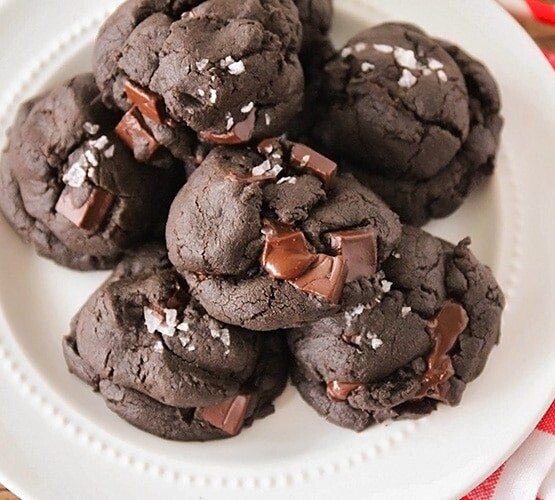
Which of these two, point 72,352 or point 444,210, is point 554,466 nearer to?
point 444,210

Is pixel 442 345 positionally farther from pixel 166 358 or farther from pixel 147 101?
pixel 147 101

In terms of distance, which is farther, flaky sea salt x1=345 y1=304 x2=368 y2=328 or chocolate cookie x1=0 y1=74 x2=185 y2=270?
chocolate cookie x1=0 y1=74 x2=185 y2=270

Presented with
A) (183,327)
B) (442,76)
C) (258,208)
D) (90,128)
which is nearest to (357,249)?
(258,208)

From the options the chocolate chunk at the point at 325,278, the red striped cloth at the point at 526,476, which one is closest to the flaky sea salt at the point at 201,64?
the chocolate chunk at the point at 325,278

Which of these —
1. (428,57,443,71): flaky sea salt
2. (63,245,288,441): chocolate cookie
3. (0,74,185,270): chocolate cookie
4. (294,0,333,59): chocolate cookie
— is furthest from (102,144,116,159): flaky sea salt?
(428,57,443,71): flaky sea salt

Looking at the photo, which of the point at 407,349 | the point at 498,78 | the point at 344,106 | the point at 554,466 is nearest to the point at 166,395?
the point at 407,349

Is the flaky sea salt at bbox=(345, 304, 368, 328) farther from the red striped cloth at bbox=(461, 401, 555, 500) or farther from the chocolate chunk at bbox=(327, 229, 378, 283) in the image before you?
the red striped cloth at bbox=(461, 401, 555, 500)

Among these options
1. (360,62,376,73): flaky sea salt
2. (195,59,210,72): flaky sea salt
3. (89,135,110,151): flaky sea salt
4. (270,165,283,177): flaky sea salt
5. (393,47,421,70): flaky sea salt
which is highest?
(195,59,210,72): flaky sea salt
